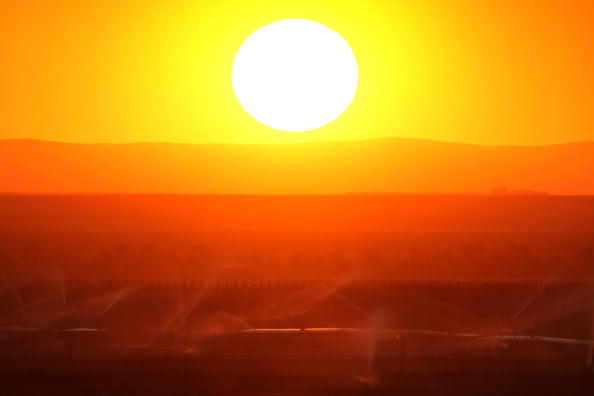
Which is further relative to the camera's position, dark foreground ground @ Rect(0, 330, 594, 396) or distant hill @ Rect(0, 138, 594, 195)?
distant hill @ Rect(0, 138, 594, 195)

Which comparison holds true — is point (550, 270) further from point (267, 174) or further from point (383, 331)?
point (267, 174)

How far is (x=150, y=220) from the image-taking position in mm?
88688

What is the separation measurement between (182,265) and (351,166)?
122 meters

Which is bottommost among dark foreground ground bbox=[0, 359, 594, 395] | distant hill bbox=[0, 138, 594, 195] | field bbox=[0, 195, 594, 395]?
dark foreground ground bbox=[0, 359, 594, 395]

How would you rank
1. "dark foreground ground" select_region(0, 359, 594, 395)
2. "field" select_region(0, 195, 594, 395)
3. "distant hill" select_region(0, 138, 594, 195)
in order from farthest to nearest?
1. "distant hill" select_region(0, 138, 594, 195)
2. "field" select_region(0, 195, 594, 395)
3. "dark foreground ground" select_region(0, 359, 594, 395)

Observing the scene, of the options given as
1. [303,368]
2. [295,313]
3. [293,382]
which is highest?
[295,313]

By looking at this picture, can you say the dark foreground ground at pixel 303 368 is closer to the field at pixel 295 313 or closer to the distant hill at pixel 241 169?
the field at pixel 295 313

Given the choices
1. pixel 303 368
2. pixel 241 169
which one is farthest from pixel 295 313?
pixel 241 169

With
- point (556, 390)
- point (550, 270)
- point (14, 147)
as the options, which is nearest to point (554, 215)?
point (550, 270)

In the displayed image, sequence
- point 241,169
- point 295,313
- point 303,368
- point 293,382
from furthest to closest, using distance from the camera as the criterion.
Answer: point 241,169, point 295,313, point 303,368, point 293,382

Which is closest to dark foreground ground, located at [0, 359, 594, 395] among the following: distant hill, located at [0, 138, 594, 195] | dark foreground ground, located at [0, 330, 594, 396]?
dark foreground ground, located at [0, 330, 594, 396]

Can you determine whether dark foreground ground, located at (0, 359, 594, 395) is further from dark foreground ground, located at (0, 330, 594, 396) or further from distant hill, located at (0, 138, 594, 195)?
distant hill, located at (0, 138, 594, 195)

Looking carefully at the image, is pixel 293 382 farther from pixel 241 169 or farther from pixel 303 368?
pixel 241 169

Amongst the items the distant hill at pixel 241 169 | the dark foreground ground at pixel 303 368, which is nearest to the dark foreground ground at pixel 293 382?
the dark foreground ground at pixel 303 368
